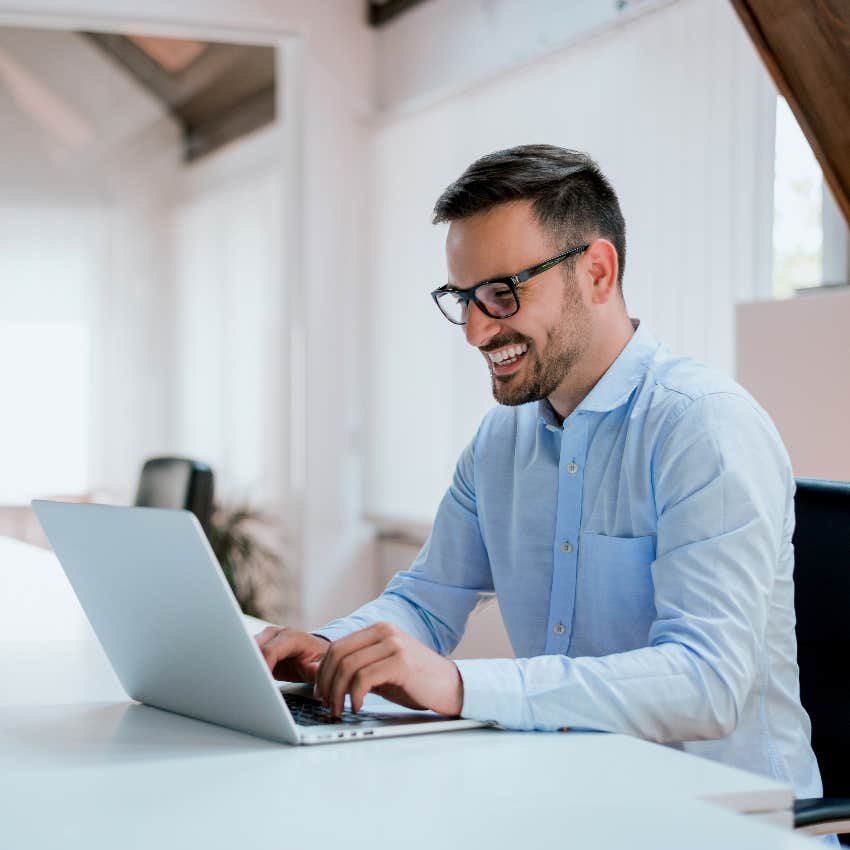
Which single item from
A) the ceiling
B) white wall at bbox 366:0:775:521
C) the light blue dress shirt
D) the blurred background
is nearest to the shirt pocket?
the light blue dress shirt

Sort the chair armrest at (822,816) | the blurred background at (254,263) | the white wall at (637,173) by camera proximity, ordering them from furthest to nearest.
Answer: the blurred background at (254,263) < the white wall at (637,173) < the chair armrest at (822,816)

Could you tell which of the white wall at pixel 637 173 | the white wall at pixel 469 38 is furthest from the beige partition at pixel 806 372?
the white wall at pixel 469 38

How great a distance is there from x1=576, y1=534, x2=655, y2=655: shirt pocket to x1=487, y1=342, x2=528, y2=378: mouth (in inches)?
9.8

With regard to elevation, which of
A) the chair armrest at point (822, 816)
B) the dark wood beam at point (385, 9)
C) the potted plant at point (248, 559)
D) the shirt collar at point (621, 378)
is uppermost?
the dark wood beam at point (385, 9)

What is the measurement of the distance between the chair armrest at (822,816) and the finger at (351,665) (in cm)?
45

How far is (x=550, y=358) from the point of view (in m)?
1.79

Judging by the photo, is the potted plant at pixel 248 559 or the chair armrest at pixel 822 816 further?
the potted plant at pixel 248 559

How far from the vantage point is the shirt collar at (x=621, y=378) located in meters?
1.76

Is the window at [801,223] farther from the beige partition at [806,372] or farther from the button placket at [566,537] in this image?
the button placket at [566,537]

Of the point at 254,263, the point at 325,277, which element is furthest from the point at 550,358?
the point at 254,263

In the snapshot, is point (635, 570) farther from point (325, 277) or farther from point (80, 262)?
point (80, 262)

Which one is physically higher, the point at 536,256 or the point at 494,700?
the point at 536,256

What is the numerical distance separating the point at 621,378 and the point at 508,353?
0.16m

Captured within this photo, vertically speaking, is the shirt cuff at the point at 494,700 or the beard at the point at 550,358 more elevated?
the beard at the point at 550,358
